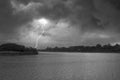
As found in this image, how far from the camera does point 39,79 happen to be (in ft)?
115

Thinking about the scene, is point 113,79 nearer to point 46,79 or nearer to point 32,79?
point 46,79

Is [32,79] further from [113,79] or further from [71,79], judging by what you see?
[113,79]

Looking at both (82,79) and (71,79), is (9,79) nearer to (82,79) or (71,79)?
(71,79)

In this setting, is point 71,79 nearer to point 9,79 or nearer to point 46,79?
point 46,79

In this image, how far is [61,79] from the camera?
3531cm

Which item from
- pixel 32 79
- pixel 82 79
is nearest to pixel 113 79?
pixel 82 79

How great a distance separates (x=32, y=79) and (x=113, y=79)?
69.7 ft

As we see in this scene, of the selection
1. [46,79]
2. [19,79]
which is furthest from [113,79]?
[19,79]

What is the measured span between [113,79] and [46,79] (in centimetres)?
1767

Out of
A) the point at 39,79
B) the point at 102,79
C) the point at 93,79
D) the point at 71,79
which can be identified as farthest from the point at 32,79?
the point at 102,79

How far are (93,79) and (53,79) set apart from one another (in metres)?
10.4

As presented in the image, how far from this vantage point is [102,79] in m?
36.2

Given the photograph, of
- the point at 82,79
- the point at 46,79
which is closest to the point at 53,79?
the point at 46,79

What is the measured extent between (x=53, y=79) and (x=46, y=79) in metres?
1.80
